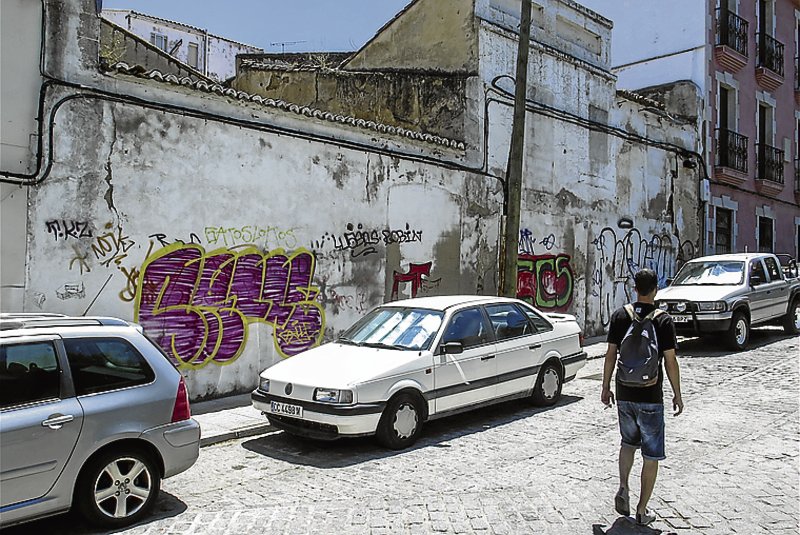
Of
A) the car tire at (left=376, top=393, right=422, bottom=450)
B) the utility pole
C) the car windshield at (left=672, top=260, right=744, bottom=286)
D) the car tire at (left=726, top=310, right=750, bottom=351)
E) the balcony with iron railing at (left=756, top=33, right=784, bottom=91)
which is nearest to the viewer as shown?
the car tire at (left=376, top=393, right=422, bottom=450)

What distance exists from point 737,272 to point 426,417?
9408 millimetres

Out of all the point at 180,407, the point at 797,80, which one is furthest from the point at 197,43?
the point at 180,407

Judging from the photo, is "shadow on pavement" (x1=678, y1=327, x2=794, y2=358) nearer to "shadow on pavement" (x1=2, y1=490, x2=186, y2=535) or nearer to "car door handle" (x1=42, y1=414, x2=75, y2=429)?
"shadow on pavement" (x1=2, y1=490, x2=186, y2=535)

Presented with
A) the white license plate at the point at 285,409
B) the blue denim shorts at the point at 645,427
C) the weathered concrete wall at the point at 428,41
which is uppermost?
the weathered concrete wall at the point at 428,41

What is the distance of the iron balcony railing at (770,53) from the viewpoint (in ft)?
76.0

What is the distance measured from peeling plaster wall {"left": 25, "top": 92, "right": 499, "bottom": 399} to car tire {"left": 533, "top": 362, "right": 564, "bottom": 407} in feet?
12.0

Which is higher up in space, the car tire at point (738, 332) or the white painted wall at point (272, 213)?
the white painted wall at point (272, 213)

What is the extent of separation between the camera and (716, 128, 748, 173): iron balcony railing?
21312mm

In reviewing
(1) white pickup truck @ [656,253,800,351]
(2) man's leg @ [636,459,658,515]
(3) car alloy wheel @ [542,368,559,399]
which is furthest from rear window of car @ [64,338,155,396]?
(1) white pickup truck @ [656,253,800,351]

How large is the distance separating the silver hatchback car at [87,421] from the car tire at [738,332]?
36.0ft

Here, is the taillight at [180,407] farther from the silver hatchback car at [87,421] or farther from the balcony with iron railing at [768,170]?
the balcony with iron railing at [768,170]

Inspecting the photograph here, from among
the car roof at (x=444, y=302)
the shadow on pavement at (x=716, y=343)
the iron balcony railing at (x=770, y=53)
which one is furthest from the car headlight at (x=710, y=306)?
the iron balcony railing at (x=770, y=53)

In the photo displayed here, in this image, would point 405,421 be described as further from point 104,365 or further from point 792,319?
point 792,319

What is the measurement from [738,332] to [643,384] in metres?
9.67
